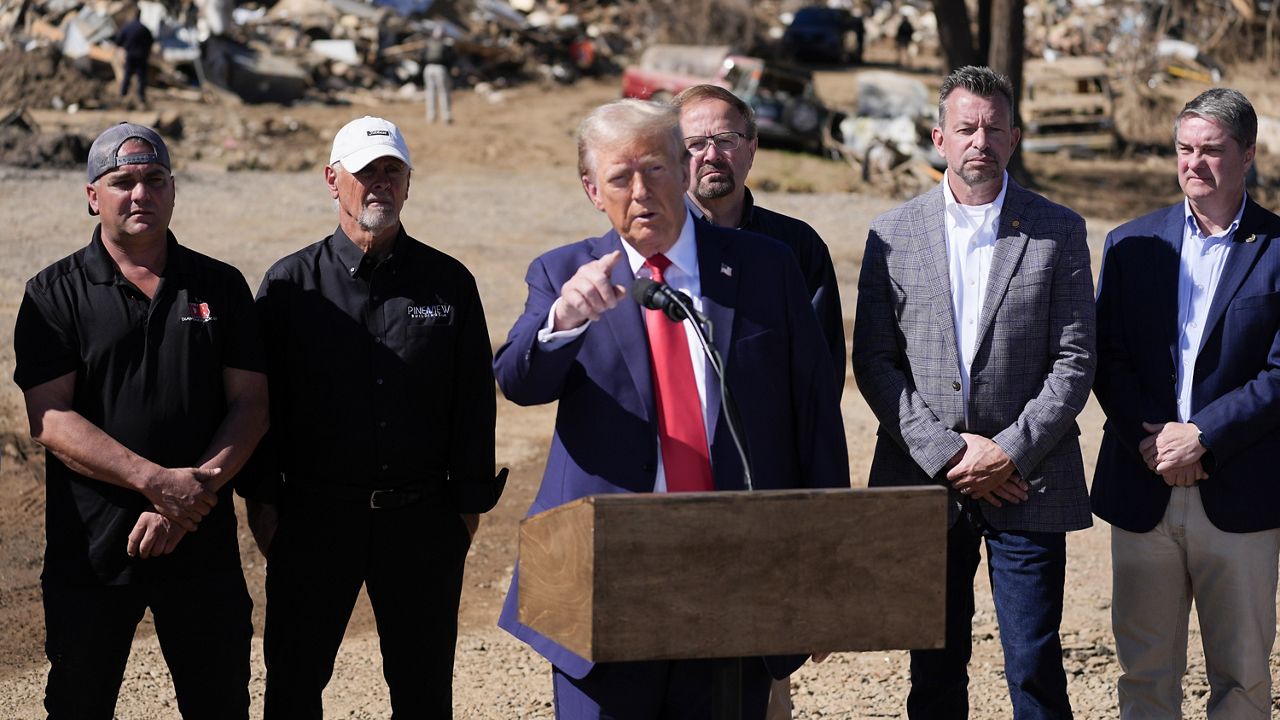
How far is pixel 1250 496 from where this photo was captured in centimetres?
463

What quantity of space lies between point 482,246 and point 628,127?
1275 centimetres

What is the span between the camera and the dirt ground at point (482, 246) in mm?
5855

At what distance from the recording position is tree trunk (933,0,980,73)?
2158 centimetres

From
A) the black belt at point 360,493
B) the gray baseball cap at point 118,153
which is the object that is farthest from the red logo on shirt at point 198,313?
the black belt at point 360,493

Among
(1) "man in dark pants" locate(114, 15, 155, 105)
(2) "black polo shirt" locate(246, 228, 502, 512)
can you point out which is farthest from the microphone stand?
(1) "man in dark pants" locate(114, 15, 155, 105)

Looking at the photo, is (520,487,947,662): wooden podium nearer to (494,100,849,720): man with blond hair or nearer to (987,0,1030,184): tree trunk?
(494,100,849,720): man with blond hair

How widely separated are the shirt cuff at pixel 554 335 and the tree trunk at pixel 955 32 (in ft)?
63.7

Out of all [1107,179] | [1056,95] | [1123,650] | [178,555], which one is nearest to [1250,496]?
[1123,650]

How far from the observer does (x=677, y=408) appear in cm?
346

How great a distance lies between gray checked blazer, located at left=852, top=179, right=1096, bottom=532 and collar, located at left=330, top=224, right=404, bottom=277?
156cm

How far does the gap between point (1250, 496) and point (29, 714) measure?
14.4 feet

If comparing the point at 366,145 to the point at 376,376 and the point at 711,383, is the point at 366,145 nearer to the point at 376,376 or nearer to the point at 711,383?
the point at 376,376

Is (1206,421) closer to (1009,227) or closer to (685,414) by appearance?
(1009,227)

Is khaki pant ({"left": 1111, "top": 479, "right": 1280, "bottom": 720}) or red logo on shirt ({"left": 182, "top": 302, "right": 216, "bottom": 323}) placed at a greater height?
red logo on shirt ({"left": 182, "top": 302, "right": 216, "bottom": 323})
